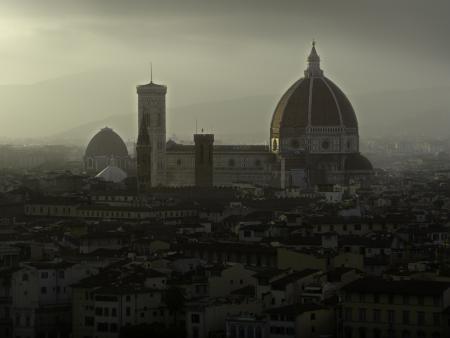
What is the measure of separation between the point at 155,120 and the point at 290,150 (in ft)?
33.7

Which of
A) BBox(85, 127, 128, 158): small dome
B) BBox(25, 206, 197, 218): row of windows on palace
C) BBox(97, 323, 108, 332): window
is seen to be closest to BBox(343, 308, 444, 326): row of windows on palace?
BBox(97, 323, 108, 332): window

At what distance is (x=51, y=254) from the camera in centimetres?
5531

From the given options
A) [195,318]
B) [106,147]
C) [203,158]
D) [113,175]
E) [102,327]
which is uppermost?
[106,147]

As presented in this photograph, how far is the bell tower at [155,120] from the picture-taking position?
126000 mm

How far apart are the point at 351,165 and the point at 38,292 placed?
79254 mm

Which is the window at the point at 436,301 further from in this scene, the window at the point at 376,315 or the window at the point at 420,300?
the window at the point at 376,315

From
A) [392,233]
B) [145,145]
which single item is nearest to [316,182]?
[145,145]

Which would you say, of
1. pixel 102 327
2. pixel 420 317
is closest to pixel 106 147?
pixel 102 327

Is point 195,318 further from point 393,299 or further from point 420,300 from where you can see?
point 420,300

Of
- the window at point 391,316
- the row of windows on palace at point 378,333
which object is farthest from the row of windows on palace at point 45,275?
the window at point 391,316

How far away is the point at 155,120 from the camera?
128 meters

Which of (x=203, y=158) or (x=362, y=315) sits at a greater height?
(x=203, y=158)

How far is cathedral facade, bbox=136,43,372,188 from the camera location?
124312 mm

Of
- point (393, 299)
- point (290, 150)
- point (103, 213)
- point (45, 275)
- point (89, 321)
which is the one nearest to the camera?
point (393, 299)
